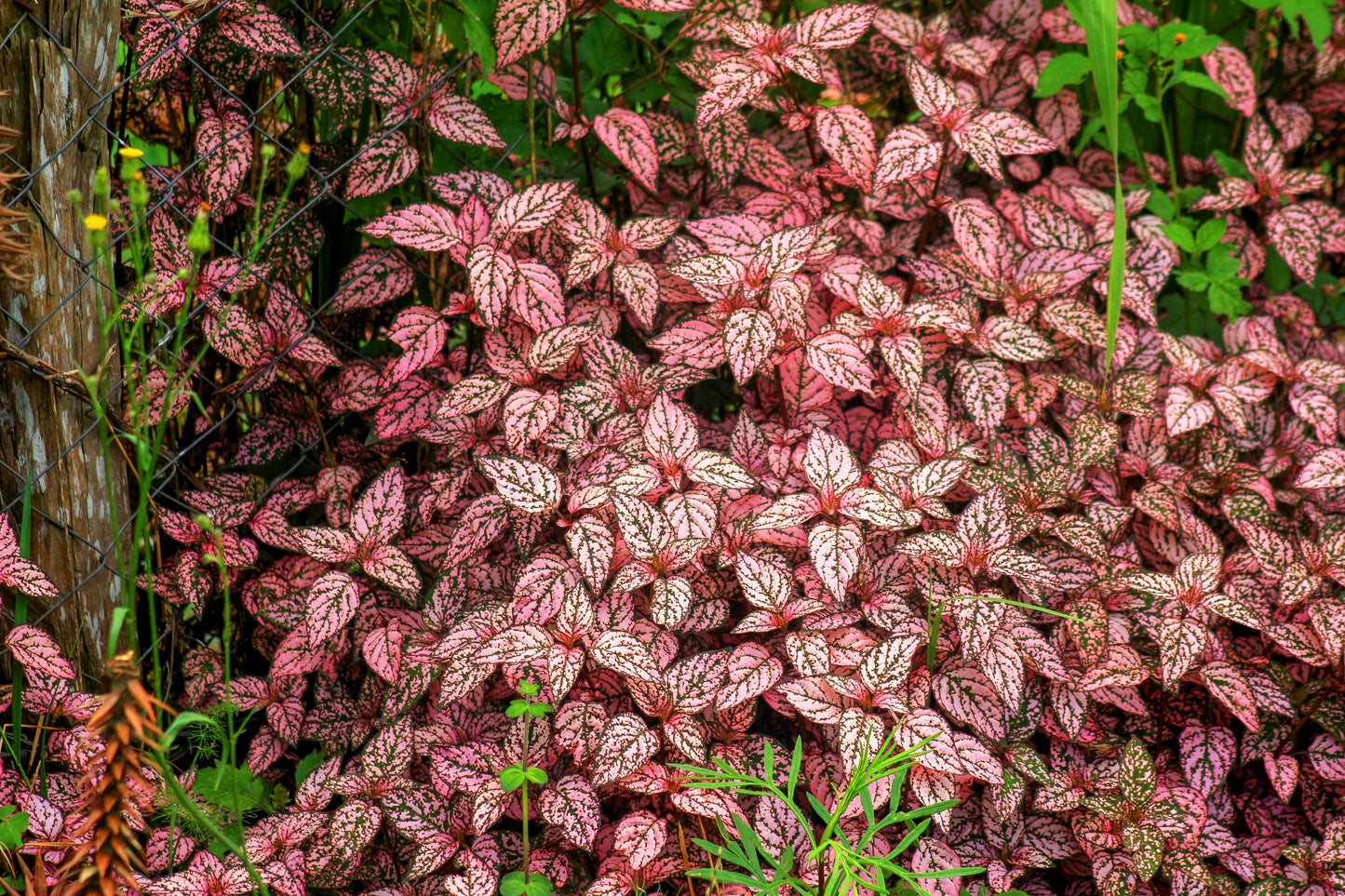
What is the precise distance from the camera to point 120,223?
1516mm

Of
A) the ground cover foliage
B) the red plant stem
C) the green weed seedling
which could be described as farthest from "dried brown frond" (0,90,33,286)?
the red plant stem

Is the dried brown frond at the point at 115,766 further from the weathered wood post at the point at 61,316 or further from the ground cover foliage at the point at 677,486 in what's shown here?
the weathered wood post at the point at 61,316

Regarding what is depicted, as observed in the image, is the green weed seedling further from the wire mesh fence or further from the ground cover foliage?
the wire mesh fence

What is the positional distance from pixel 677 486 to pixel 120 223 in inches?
37.3

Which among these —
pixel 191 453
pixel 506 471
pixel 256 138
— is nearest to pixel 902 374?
pixel 506 471

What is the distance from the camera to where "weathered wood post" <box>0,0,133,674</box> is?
1467mm

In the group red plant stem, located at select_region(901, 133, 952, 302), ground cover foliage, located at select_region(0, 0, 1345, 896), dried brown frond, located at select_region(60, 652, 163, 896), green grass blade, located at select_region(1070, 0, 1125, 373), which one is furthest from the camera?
red plant stem, located at select_region(901, 133, 952, 302)

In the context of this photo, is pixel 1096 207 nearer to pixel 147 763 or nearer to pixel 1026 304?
pixel 1026 304

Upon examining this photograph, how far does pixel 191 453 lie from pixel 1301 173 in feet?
7.54

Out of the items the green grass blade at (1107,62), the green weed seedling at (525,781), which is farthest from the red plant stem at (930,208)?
the green weed seedling at (525,781)

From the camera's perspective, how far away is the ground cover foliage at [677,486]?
1459 mm

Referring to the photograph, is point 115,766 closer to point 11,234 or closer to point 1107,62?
point 11,234

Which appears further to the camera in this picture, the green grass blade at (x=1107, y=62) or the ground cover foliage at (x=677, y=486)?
the ground cover foliage at (x=677, y=486)

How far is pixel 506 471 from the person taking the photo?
1.52 m
